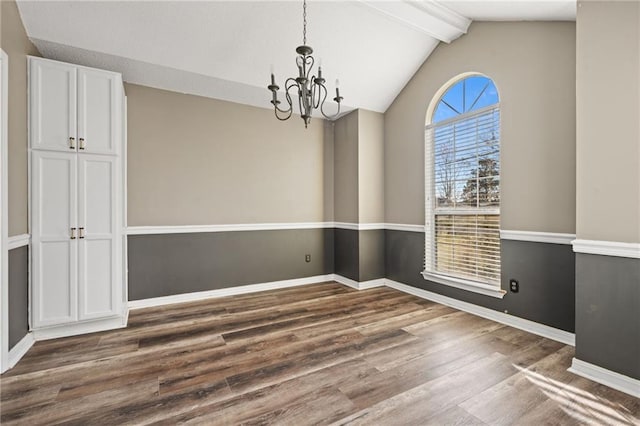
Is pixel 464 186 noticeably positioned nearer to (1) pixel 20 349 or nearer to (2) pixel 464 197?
(2) pixel 464 197

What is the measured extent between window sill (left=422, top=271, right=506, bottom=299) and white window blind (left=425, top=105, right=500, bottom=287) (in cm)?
6

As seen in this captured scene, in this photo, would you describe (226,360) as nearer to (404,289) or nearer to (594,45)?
(404,289)

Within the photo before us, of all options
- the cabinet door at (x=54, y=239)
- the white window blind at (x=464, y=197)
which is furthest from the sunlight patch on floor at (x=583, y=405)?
the cabinet door at (x=54, y=239)

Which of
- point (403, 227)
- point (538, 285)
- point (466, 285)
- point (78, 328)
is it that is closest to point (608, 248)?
point (538, 285)

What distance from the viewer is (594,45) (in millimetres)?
2061

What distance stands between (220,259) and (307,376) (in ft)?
7.69

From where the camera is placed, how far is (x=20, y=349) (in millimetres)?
2426

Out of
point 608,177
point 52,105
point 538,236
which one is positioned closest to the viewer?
point 608,177

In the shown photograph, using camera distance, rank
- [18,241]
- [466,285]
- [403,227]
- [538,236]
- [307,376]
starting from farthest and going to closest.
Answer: [403,227], [466,285], [538,236], [18,241], [307,376]

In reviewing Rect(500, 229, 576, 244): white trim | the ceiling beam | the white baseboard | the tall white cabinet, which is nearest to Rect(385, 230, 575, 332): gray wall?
Rect(500, 229, 576, 244): white trim

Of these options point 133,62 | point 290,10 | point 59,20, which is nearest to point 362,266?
point 290,10

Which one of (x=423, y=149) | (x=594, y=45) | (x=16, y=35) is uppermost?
(x=16, y=35)

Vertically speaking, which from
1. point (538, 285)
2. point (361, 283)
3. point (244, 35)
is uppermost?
point (244, 35)

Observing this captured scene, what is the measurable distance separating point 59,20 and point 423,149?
3.83 m
